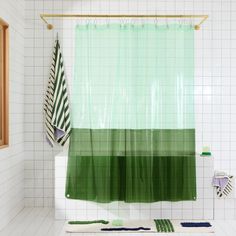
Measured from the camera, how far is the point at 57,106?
4.96 metres

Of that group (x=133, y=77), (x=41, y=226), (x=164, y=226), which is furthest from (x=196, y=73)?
(x=41, y=226)

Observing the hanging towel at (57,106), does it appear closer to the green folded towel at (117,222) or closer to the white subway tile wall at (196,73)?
the white subway tile wall at (196,73)

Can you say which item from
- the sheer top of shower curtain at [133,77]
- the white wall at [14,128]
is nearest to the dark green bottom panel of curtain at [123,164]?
the sheer top of shower curtain at [133,77]

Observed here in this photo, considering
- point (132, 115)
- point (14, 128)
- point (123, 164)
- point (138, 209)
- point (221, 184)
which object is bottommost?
point (138, 209)

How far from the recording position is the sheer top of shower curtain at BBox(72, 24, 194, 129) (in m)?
4.50

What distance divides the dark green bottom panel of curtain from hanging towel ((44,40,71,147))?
18.7 inches

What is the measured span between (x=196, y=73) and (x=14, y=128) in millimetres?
2056

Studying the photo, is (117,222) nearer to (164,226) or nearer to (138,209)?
(138,209)

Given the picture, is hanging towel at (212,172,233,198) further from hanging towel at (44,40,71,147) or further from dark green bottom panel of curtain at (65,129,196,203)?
hanging towel at (44,40,71,147)

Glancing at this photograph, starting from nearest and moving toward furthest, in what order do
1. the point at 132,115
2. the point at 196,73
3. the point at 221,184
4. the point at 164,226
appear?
the point at 164,226 → the point at 132,115 → the point at 221,184 → the point at 196,73

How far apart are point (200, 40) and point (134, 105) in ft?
4.09

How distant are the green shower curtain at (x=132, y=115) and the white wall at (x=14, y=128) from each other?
0.59 meters

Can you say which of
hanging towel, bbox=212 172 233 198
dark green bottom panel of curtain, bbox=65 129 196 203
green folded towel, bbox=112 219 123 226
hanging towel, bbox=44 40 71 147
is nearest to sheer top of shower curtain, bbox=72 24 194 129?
dark green bottom panel of curtain, bbox=65 129 196 203

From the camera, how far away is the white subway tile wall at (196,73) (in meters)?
5.18
